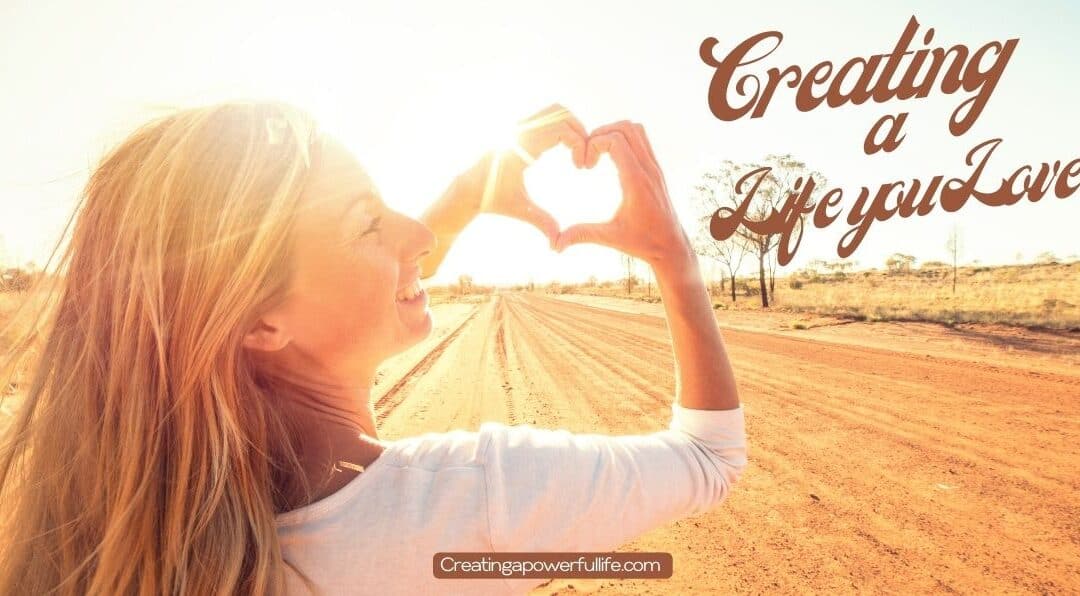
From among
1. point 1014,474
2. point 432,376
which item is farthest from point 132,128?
point 432,376

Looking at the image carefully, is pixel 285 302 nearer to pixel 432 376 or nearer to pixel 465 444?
pixel 465 444

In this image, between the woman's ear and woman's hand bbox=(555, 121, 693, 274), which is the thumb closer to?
woman's hand bbox=(555, 121, 693, 274)

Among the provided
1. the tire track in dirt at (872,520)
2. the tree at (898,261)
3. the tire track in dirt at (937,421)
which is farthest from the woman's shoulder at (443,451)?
the tree at (898,261)

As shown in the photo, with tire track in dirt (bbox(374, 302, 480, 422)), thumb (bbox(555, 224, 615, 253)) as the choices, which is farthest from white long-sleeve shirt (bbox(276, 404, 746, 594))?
tire track in dirt (bbox(374, 302, 480, 422))

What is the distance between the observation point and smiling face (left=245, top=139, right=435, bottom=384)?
0.88 metres

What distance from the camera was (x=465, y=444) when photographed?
2.74ft

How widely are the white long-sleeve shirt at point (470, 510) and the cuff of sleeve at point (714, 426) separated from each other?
0.16m

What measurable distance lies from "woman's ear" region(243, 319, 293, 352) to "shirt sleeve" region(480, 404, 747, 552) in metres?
0.38

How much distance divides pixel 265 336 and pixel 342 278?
0.52 feet

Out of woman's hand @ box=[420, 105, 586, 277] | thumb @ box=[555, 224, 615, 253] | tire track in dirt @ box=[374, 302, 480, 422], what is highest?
woman's hand @ box=[420, 105, 586, 277]

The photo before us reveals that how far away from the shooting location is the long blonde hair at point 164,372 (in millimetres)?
808

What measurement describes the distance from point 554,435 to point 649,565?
599 millimetres

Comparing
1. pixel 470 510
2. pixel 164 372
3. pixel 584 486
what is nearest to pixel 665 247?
pixel 584 486

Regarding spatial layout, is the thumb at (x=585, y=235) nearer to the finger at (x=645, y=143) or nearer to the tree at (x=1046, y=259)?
the finger at (x=645, y=143)
